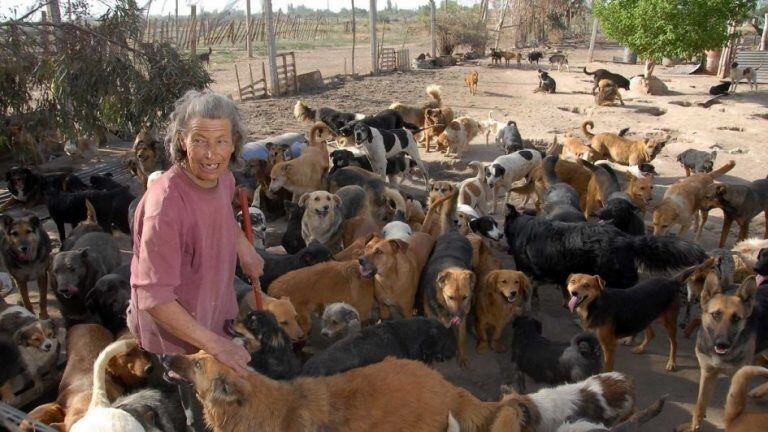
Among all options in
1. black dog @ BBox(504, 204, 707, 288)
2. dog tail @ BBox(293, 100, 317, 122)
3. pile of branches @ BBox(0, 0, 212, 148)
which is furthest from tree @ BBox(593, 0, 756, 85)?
pile of branches @ BBox(0, 0, 212, 148)

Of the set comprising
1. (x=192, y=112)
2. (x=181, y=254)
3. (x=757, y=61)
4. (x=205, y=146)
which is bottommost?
(x=181, y=254)

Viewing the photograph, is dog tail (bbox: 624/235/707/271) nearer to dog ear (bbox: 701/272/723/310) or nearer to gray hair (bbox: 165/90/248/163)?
dog ear (bbox: 701/272/723/310)

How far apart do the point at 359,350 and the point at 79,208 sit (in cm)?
529

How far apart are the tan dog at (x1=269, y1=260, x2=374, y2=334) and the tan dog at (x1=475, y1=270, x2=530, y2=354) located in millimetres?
1119

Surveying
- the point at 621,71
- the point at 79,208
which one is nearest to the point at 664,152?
the point at 79,208

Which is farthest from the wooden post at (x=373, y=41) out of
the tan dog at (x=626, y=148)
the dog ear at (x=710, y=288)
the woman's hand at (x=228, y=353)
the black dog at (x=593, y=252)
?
the woman's hand at (x=228, y=353)

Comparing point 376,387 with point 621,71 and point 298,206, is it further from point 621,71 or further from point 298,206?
point 621,71

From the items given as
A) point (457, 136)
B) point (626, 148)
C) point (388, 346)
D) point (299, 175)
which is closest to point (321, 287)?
point (388, 346)

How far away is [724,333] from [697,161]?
765 cm

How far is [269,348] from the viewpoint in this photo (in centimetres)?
359

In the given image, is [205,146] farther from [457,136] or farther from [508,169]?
[457,136]

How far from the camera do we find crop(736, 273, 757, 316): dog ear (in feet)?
13.4

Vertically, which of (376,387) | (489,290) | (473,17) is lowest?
(489,290)

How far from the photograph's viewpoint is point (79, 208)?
306 inches
